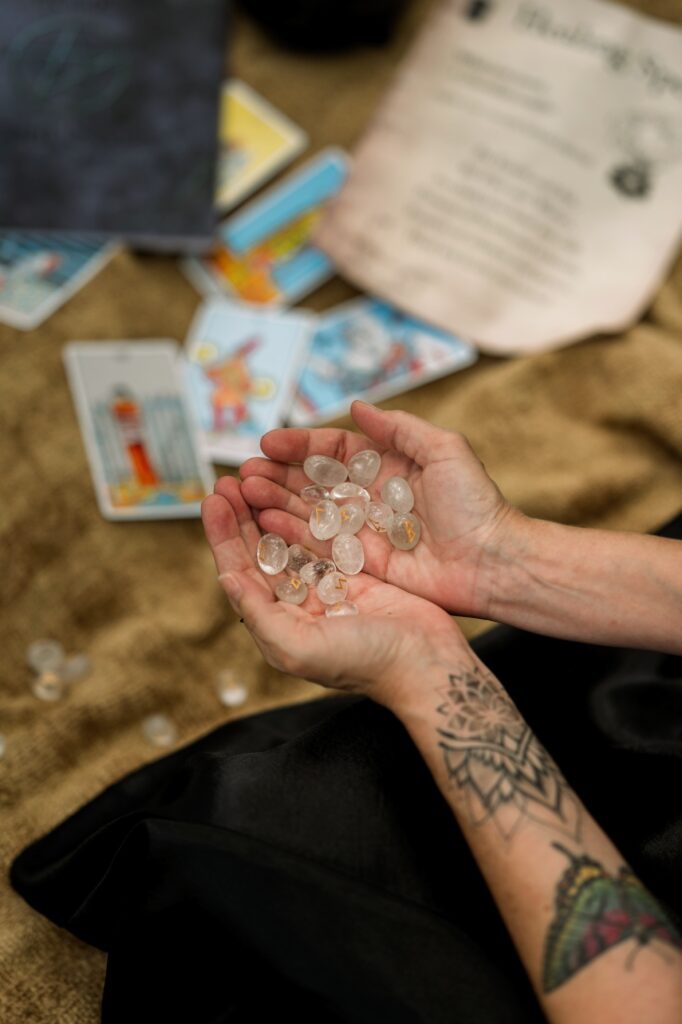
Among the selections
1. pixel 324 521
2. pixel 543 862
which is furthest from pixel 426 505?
pixel 543 862

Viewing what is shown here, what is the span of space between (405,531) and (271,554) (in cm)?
15

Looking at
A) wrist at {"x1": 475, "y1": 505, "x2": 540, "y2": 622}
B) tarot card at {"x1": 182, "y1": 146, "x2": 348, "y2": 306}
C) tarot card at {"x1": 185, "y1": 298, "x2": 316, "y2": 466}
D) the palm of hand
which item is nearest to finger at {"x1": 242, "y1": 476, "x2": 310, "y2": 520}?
the palm of hand

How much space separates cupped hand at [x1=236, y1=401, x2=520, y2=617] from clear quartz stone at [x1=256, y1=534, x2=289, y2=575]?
0.08 ft

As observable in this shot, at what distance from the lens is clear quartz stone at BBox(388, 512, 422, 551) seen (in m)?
1.00

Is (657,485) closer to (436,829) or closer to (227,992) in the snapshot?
(436,829)

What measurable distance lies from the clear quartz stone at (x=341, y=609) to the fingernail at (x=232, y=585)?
96mm

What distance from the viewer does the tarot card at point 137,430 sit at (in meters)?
1.42

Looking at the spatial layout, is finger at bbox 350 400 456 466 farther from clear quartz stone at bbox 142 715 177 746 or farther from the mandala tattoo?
clear quartz stone at bbox 142 715 177 746

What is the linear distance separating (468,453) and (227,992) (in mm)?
562

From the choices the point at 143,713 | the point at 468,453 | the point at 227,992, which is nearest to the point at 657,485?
the point at 468,453

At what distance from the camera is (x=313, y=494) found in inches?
41.3

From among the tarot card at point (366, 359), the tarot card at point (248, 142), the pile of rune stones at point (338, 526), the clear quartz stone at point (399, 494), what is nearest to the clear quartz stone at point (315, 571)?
the pile of rune stones at point (338, 526)

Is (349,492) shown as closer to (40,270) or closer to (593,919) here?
(593,919)

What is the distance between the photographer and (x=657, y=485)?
1.38 meters
